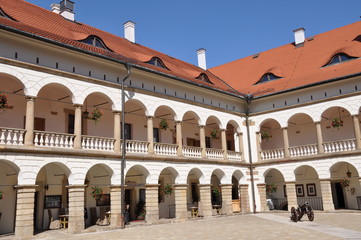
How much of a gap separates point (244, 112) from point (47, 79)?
13.9 m

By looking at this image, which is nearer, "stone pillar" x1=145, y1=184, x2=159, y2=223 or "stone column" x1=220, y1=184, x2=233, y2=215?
"stone pillar" x1=145, y1=184, x2=159, y2=223

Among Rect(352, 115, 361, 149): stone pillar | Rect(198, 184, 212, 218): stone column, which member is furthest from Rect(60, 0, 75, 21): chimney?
Rect(352, 115, 361, 149): stone pillar

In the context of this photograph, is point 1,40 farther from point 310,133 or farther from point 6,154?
point 310,133

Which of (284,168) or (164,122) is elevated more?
(164,122)

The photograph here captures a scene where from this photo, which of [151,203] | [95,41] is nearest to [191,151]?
[151,203]

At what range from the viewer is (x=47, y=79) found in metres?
15.3

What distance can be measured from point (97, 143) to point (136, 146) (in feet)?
7.02

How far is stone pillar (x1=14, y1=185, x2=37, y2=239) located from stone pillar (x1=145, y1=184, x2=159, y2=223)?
5.73 meters

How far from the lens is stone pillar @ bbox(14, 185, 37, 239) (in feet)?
43.9

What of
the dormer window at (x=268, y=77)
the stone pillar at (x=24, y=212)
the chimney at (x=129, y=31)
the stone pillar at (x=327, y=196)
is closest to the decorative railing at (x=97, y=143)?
the stone pillar at (x=24, y=212)

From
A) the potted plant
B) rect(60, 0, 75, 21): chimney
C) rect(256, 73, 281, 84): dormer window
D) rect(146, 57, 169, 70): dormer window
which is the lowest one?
the potted plant

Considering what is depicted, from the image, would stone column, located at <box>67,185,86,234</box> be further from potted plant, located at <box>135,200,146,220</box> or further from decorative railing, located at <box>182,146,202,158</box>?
decorative railing, located at <box>182,146,202,158</box>

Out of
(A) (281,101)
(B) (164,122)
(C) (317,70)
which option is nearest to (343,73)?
(C) (317,70)

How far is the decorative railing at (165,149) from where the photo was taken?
1916cm
